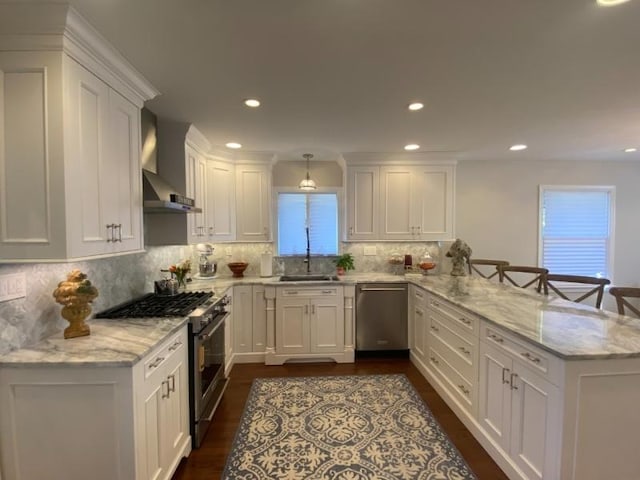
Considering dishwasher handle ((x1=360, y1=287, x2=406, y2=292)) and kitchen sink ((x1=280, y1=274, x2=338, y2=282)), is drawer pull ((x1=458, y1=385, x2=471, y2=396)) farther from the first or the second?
kitchen sink ((x1=280, y1=274, x2=338, y2=282))

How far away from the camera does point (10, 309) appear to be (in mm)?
1618

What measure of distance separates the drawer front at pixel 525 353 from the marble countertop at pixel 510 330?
6 cm

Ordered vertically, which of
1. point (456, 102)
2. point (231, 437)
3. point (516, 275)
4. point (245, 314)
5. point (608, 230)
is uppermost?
point (456, 102)

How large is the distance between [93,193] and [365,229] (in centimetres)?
308

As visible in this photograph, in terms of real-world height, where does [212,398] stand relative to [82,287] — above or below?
below

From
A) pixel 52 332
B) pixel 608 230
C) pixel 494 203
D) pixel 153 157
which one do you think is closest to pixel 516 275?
pixel 494 203

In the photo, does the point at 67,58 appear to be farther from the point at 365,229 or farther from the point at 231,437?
the point at 365,229

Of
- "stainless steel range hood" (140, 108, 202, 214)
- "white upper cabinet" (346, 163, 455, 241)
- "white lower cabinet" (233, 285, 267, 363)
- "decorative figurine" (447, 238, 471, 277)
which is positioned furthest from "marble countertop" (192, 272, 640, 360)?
"stainless steel range hood" (140, 108, 202, 214)

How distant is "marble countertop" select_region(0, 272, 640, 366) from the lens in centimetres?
153

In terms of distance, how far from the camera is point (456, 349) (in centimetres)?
270

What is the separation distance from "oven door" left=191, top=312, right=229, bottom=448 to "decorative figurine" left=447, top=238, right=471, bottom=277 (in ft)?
9.11

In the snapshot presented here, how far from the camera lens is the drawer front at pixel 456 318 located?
7.86 ft

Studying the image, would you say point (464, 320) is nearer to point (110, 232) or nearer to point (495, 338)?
point (495, 338)

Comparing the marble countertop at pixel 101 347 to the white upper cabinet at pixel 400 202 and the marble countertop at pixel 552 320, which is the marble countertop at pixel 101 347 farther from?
the white upper cabinet at pixel 400 202
